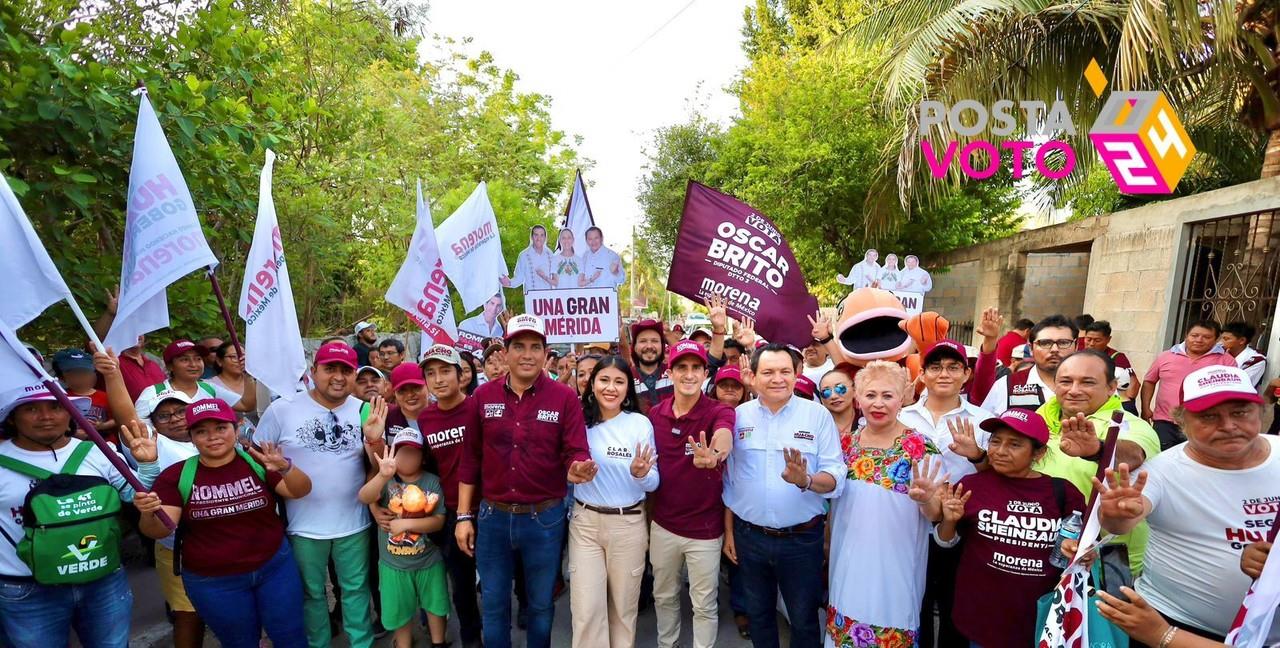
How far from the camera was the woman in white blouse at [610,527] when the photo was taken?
3.46m

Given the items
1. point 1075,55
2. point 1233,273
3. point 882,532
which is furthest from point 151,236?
point 1075,55

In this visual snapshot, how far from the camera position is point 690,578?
3.53 m

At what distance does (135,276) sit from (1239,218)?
9318 mm

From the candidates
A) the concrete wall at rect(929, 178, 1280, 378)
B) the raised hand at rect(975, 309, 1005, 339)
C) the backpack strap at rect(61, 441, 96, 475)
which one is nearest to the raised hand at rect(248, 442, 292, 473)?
the backpack strap at rect(61, 441, 96, 475)

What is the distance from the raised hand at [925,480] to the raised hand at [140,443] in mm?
3638

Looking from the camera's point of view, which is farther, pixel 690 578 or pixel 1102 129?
pixel 1102 129

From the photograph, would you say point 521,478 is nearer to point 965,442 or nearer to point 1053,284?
point 965,442

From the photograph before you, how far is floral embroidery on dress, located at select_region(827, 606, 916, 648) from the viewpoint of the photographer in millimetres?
3051

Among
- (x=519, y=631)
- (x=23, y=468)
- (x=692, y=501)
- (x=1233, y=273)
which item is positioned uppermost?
(x=1233, y=273)

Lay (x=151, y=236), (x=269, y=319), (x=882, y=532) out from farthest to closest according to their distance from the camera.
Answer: (x=269, y=319) → (x=151, y=236) → (x=882, y=532)

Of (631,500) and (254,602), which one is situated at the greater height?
(631,500)

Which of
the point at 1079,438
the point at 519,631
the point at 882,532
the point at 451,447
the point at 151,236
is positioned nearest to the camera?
the point at 1079,438

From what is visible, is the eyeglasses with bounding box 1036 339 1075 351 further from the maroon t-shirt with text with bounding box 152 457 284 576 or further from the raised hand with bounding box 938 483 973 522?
the maroon t-shirt with text with bounding box 152 457 284 576

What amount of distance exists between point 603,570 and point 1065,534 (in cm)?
218
